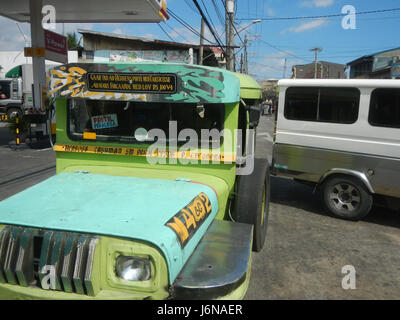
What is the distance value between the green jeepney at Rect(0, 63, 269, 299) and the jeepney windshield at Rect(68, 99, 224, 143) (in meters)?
0.01

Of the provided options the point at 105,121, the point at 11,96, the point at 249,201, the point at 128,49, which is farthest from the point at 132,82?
the point at 128,49

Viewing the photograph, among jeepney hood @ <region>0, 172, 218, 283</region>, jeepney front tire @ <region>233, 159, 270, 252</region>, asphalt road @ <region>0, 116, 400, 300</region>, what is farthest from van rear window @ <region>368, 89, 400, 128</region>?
jeepney hood @ <region>0, 172, 218, 283</region>

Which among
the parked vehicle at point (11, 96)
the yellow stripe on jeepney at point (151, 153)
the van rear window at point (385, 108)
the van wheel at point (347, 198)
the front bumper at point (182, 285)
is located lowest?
the van wheel at point (347, 198)

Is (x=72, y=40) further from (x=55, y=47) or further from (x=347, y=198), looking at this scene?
(x=347, y=198)

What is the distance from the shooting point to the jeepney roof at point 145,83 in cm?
299

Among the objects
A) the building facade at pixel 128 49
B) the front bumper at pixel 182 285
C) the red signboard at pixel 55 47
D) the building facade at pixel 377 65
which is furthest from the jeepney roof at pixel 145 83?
the building facade at pixel 377 65

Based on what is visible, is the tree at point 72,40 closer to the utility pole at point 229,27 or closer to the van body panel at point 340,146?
the utility pole at point 229,27

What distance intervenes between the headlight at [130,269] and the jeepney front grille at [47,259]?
0.17m

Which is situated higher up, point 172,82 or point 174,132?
point 172,82

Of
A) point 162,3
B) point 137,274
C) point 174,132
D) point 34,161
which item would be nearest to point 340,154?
point 174,132
